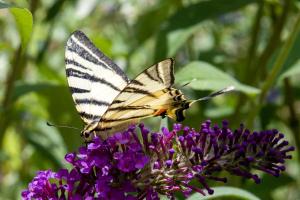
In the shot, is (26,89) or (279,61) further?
(26,89)

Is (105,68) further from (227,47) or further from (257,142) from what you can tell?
(227,47)

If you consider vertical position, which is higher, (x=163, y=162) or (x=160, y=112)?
(x=160, y=112)

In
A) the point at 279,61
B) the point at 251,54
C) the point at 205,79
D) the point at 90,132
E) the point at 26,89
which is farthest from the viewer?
the point at 251,54

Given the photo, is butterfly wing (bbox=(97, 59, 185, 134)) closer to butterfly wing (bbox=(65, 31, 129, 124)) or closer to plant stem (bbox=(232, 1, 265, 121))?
butterfly wing (bbox=(65, 31, 129, 124))

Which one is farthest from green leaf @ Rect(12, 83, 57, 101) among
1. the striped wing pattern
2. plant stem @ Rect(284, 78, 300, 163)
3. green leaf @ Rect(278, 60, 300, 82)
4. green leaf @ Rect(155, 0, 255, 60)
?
plant stem @ Rect(284, 78, 300, 163)

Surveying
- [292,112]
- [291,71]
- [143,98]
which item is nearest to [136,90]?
[143,98]

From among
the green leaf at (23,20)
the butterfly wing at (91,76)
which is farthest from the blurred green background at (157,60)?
the butterfly wing at (91,76)

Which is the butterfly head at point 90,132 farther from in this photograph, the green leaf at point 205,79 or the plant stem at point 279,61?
the plant stem at point 279,61

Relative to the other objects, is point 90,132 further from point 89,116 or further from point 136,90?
point 136,90
